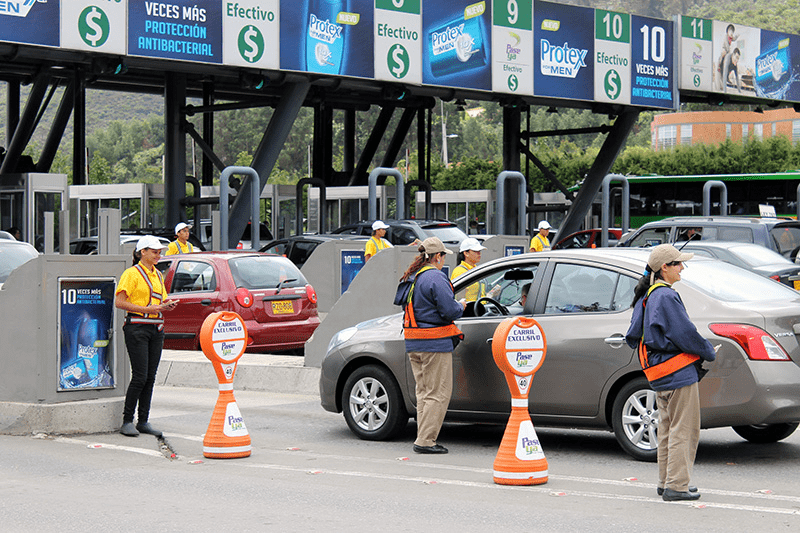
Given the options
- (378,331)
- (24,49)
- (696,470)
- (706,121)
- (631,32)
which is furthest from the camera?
(706,121)

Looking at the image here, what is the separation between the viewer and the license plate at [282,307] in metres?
15.2

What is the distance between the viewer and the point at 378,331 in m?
9.89

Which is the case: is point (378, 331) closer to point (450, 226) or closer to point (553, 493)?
point (553, 493)

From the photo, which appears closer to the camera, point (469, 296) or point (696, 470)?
point (696, 470)

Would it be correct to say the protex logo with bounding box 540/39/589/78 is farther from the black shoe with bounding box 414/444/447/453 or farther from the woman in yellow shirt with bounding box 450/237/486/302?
the black shoe with bounding box 414/444/447/453

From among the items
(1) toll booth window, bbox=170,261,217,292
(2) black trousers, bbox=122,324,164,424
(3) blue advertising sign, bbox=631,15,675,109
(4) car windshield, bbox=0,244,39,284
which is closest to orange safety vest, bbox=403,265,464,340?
(2) black trousers, bbox=122,324,164,424

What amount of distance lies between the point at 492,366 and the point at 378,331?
1.20 metres

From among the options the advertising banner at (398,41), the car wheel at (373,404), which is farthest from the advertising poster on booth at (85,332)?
the advertising banner at (398,41)

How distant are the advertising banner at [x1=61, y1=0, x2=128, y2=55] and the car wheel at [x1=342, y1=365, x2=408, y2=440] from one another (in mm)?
15465

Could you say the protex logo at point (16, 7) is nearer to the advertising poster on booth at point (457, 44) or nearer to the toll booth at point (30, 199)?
the toll booth at point (30, 199)

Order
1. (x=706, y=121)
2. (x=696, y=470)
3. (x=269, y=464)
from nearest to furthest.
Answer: (x=696, y=470), (x=269, y=464), (x=706, y=121)

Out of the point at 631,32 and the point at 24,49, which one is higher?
the point at 631,32

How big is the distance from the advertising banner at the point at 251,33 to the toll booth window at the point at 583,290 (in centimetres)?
1779

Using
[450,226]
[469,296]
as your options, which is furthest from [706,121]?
[469,296]
